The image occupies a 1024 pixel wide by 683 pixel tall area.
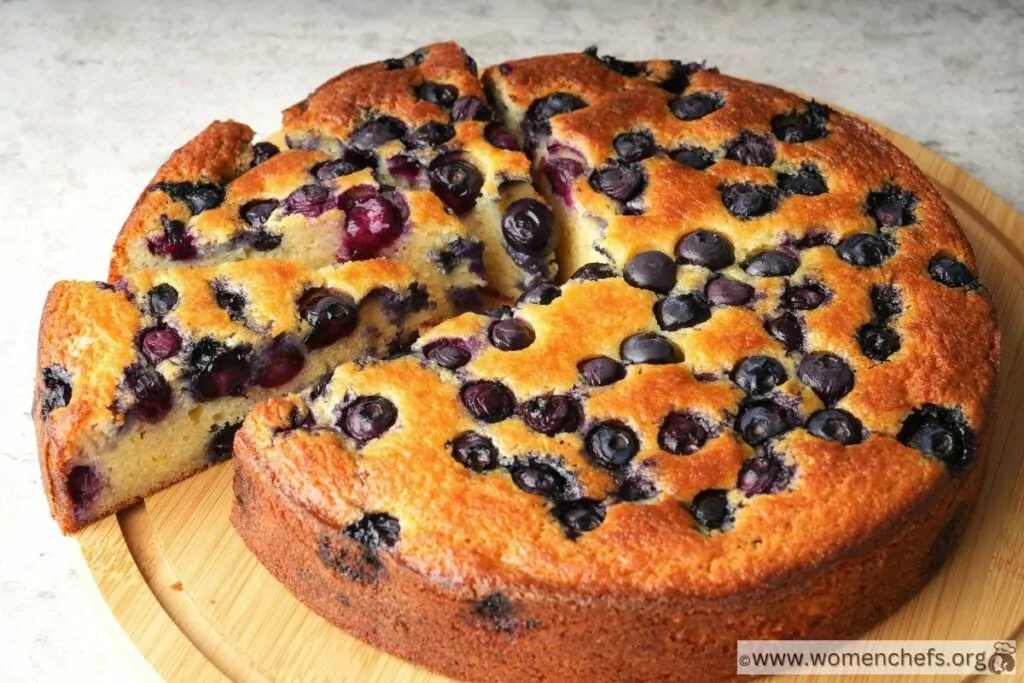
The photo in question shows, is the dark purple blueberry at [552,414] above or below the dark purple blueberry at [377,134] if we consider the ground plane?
below

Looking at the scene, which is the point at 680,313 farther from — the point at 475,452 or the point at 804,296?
the point at 475,452

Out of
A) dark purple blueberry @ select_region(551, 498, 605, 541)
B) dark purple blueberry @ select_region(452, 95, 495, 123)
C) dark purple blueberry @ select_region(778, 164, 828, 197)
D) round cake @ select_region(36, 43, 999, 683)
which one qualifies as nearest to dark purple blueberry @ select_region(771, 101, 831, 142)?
round cake @ select_region(36, 43, 999, 683)

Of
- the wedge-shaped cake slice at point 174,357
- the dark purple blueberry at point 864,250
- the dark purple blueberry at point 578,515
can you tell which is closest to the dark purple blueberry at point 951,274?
the dark purple blueberry at point 864,250

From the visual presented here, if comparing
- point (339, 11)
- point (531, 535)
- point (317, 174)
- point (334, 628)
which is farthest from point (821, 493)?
point (339, 11)

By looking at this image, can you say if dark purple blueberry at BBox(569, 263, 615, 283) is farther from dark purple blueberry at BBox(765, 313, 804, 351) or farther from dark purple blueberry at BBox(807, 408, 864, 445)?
dark purple blueberry at BBox(807, 408, 864, 445)

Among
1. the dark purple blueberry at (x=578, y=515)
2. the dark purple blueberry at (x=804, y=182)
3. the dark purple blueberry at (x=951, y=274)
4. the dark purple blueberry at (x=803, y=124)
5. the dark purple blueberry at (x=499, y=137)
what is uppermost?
the dark purple blueberry at (x=803, y=124)

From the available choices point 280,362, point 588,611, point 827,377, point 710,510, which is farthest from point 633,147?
point 588,611

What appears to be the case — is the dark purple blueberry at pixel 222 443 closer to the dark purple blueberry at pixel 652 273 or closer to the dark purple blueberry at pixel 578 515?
the dark purple blueberry at pixel 578 515
